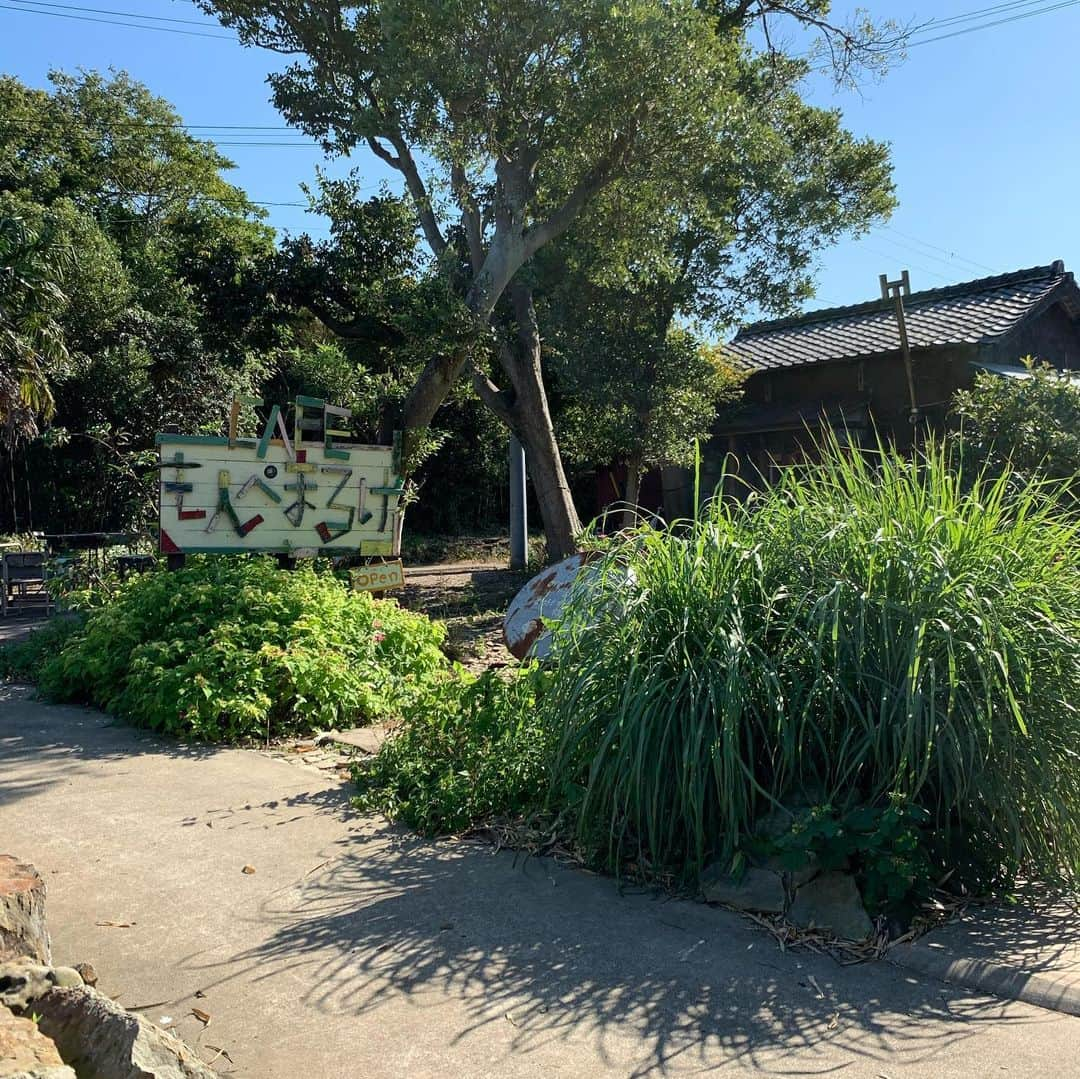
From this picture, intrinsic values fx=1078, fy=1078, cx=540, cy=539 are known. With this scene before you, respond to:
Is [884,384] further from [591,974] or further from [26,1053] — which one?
[26,1053]

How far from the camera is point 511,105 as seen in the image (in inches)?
479

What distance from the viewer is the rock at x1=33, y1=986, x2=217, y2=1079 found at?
2.65 m

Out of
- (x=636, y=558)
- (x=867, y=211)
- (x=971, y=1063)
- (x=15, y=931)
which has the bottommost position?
(x=971, y=1063)

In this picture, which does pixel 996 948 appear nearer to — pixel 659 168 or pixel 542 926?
pixel 542 926

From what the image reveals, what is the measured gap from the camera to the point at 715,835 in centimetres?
466

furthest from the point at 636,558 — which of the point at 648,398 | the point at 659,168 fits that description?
the point at 648,398

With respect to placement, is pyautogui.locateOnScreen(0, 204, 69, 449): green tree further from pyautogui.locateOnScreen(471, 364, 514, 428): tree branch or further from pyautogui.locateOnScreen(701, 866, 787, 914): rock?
pyautogui.locateOnScreen(701, 866, 787, 914): rock

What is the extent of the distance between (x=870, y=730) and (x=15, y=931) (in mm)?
3150

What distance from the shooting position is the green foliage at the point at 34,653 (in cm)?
970

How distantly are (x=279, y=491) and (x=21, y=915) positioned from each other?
23.7 feet

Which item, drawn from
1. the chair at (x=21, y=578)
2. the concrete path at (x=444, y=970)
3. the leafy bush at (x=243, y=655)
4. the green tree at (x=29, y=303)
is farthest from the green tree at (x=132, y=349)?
the concrete path at (x=444, y=970)

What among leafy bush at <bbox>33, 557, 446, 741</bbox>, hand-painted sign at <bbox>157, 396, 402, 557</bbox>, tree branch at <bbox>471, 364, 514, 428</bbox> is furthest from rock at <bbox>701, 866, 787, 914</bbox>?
tree branch at <bbox>471, 364, 514, 428</bbox>

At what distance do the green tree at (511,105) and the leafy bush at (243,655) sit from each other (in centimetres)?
492

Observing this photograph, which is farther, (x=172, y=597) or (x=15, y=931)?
(x=172, y=597)
